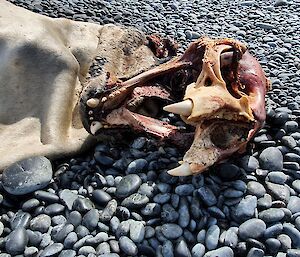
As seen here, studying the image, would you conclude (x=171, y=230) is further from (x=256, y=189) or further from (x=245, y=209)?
(x=256, y=189)

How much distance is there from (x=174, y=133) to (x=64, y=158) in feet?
2.37

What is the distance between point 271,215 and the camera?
243 cm

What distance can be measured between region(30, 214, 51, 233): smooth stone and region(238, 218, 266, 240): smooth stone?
3.12 ft

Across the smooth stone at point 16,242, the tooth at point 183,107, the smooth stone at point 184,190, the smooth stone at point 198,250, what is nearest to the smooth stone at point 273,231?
the smooth stone at point 198,250

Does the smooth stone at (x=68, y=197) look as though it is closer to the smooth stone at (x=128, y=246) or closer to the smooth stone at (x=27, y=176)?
the smooth stone at (x=27, y=176)

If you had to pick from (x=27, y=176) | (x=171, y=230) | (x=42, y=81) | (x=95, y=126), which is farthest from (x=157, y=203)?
(x=42, y=81)

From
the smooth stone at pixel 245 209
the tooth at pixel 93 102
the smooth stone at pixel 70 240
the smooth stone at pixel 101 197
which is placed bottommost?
the smooth stone at pixel 70 240

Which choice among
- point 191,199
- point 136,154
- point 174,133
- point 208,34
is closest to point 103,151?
point 136,154

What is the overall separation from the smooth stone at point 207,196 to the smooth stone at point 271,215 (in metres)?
0.23

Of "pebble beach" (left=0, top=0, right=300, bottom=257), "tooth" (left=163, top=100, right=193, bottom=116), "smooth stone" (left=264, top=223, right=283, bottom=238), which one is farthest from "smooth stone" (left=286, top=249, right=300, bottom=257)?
"tooth" (left=163, top=100, right=193, bottom=116)

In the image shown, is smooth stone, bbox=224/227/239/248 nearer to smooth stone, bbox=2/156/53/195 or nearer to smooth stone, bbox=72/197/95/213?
smooth stone, bbox=72/197/95/213

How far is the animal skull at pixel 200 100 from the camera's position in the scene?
236 centimetres

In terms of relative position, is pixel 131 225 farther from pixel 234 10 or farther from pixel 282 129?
pixel 234 10

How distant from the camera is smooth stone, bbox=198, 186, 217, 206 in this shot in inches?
97.7
